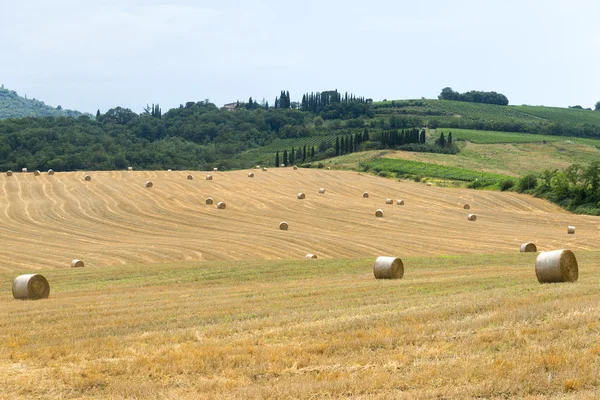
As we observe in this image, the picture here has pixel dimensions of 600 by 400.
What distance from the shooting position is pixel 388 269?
77.9ft

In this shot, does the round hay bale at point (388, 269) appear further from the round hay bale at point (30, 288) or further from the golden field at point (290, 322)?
the round hay bale at point (30, 288)

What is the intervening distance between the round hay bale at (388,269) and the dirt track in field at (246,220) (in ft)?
41.9

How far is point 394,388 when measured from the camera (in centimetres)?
1009

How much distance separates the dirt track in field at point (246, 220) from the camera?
38.5 m

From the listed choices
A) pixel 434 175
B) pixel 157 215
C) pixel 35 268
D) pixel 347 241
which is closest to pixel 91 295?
pixel 35 268

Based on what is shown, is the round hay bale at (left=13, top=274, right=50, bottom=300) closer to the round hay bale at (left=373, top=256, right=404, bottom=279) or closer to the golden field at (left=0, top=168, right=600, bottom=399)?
the golden field at (left=0, top=168, right=600, bottom=399)

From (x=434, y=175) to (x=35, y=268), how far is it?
64.1m

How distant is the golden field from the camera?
1041cm

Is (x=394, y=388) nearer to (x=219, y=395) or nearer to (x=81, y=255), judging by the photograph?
(x=219, y=395)

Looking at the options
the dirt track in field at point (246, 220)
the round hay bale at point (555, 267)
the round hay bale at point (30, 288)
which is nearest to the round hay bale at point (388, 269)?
the round hay bale at point (555, 267)

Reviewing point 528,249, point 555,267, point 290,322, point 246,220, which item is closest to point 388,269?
point 555,267

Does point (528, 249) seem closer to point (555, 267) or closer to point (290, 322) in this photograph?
point (555, 267)

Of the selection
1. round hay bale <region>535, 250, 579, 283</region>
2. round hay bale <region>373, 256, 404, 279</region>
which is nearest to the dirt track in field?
round hay bale <region>373, 256, 404, 279</region>

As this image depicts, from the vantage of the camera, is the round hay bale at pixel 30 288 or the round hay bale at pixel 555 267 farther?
the round hay bale at pixel 30 288
